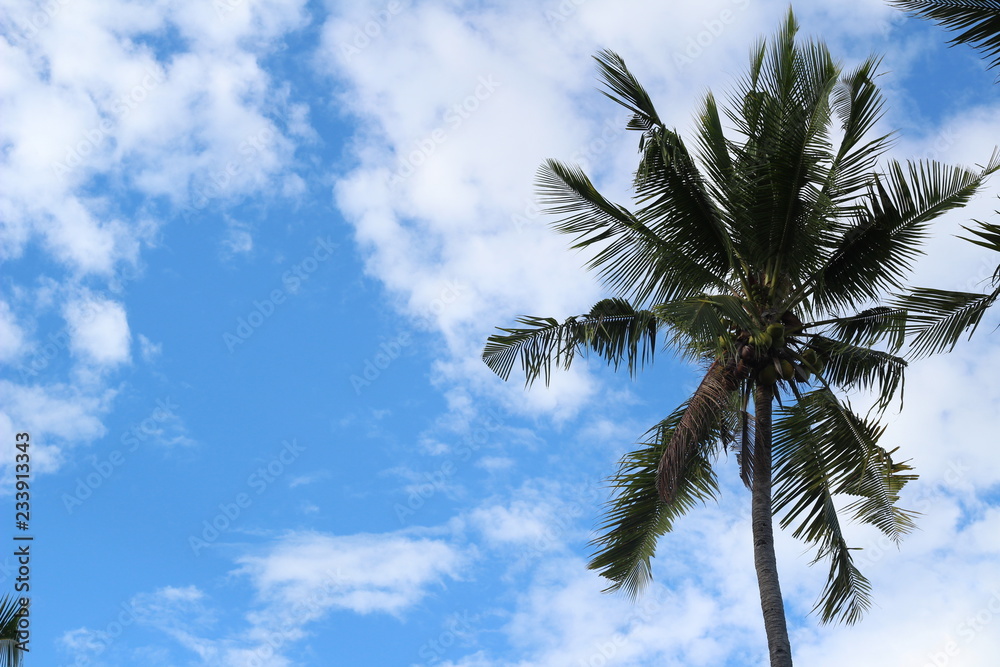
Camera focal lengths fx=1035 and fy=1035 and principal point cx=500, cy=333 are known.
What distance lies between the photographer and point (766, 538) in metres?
12.4

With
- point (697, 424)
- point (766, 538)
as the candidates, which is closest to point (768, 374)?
point (697, 424)

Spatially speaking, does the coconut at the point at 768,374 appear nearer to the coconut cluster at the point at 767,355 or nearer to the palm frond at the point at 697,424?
the coconut cluster at the point at 767,355

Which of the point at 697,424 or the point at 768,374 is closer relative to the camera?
the point at 697,424

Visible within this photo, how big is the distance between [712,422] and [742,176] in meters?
3.18

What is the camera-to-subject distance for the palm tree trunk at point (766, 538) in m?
11.7

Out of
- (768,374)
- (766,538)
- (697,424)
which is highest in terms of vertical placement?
(768,374)

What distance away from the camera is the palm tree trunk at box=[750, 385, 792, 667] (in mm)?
11711

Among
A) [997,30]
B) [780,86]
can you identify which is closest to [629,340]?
[780,86]

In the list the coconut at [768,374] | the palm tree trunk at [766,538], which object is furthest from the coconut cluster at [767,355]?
the palm tree trunk at [766,538]

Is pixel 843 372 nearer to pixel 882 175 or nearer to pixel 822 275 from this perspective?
pixel 822 275

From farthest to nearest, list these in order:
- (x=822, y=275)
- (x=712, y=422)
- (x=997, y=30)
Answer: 1. (x=822, y=275)
2. (x=712, y=422)
3. (x=997, y=30)

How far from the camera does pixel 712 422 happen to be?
1271 centimetres

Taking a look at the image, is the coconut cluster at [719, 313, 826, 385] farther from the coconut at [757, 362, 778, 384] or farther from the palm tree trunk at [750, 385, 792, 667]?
the palm tree trunk at [750, 385, 792, 667]

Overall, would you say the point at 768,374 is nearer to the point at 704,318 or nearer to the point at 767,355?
the point at 767,355
